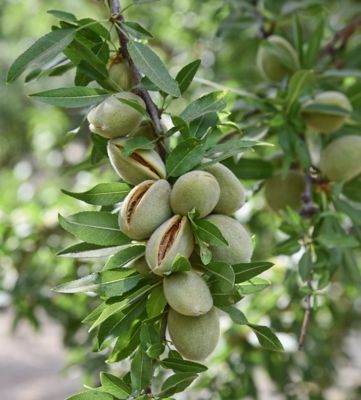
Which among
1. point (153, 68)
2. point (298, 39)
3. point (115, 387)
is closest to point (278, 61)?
point (298, 39)

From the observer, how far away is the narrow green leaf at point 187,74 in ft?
3.00

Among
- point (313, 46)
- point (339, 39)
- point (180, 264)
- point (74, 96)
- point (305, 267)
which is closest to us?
point (180, 264)

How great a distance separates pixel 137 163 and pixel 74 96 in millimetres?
125

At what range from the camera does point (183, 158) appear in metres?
0.81

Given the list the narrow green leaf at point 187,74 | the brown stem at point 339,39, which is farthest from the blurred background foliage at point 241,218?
the narrow green leaf at point 187,74

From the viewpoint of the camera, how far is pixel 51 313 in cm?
196

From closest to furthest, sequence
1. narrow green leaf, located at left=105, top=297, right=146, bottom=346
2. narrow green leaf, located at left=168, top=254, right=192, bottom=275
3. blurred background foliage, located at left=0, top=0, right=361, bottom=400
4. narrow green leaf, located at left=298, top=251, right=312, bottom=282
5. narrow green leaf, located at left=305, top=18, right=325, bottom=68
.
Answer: narrow green leaf, located at left=168, top=254, right=192, bottom=275, narrow green leaf, located at left=105, top=297, right=146, bottom=346, narrow green leaf, located at left=298, top=251, right=312, bottom=282, narrow green leaf, located at left=305, top=18, right=325, bottom=68, blurred background foliage, located at left=0, top=0, right=361, bottom=400

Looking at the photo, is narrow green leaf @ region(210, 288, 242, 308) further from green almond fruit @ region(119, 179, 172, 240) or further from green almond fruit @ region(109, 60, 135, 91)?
green almond fruit @ region(109, 60, 135, 91)

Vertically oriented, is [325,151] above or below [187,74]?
below

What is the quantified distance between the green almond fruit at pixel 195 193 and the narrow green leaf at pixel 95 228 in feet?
0.27

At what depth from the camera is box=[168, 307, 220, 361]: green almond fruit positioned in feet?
2.55

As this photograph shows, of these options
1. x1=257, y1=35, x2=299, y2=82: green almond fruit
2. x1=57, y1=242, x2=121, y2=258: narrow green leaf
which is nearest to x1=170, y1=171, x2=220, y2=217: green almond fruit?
x1=57, y1=242, x2=121, y2=258: narrow green leaf

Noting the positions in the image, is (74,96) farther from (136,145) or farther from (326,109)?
(326,109)

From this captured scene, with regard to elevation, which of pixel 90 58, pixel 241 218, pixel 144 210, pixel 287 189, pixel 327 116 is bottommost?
pixel 241 218
